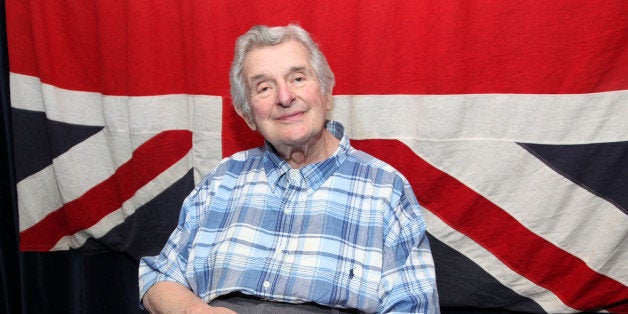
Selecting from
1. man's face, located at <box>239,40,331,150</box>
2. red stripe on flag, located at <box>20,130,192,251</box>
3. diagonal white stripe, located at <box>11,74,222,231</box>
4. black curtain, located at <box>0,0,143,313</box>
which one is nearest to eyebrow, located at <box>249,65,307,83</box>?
man's face, located at <box>239,40,331,150</box>

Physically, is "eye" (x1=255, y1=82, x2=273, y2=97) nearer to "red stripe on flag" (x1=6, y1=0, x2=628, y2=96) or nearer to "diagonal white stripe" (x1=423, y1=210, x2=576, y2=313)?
"red stripe on flag" (x1=6, y1=0, x2=628, y2=96)

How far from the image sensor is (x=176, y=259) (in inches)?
44.8

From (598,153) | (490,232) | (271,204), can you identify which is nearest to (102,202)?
(271,204)

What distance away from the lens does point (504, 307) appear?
1255 mm

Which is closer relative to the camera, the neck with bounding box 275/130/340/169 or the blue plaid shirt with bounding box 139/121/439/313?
the blue plaid shirt with bounding box 139/121/439/313

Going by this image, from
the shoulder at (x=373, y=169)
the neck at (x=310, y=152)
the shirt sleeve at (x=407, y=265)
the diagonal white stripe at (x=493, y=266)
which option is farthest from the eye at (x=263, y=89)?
the diagonal white stripe at (x=493, y=266)

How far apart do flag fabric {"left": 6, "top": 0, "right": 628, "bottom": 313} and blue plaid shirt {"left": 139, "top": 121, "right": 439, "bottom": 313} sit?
0.67 ft

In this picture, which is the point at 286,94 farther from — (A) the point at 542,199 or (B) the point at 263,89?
(A) the point at 542,199

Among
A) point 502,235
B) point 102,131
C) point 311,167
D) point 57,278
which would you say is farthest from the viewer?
point 57,278

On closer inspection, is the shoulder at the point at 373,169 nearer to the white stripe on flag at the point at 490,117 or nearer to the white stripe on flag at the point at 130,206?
the white stripe on flag at the point at 490,117

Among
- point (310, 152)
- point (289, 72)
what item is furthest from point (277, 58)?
point (310, 152)

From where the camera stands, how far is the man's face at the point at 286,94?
1.04 metres

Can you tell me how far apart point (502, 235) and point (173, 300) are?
0.81 m

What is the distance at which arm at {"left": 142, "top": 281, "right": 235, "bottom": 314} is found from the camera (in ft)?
3.28
